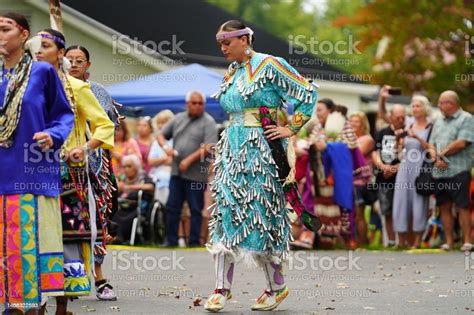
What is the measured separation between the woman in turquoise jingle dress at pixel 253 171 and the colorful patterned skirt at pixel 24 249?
2071mm

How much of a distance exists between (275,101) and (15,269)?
2784 mm

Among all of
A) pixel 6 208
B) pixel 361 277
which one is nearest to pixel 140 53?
pixel 361 277

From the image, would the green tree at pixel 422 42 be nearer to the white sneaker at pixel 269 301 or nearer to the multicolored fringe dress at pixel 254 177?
the multicolored fringe dress at pixel 254 177

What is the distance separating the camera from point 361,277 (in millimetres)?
12602

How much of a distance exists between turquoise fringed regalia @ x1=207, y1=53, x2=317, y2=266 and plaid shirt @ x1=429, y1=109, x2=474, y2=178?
278 inches

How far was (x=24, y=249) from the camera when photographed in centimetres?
753
